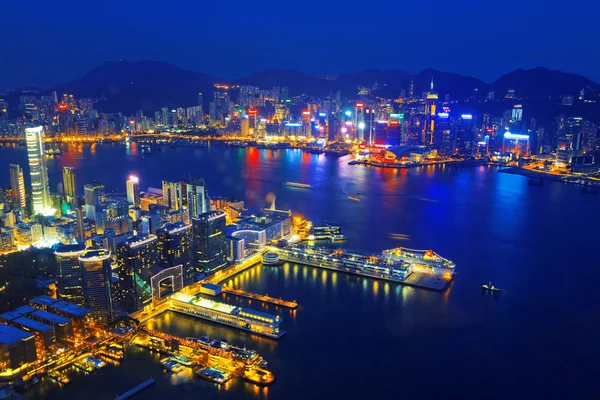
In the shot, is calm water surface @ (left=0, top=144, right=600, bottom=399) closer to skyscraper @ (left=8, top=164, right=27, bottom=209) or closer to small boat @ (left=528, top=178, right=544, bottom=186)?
small boat @ (left=528, top=178, right=544, bottom=186)

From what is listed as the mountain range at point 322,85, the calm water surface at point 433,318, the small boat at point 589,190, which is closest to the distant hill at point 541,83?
the mountain range at point 322,85

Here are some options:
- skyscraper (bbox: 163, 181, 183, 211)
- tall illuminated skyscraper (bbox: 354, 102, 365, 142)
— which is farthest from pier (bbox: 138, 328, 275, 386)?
tall illuminated skyscraper (bbox: 354, 102, 365, 142)

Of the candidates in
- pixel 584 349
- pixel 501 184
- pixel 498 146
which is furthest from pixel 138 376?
pixel 498 146

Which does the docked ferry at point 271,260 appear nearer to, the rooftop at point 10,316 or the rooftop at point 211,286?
the rooftop at point 211,286

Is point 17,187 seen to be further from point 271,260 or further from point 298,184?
point 298,184

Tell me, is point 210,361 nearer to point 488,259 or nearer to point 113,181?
point 488,259

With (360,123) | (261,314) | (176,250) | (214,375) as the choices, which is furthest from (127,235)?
(360,123)
